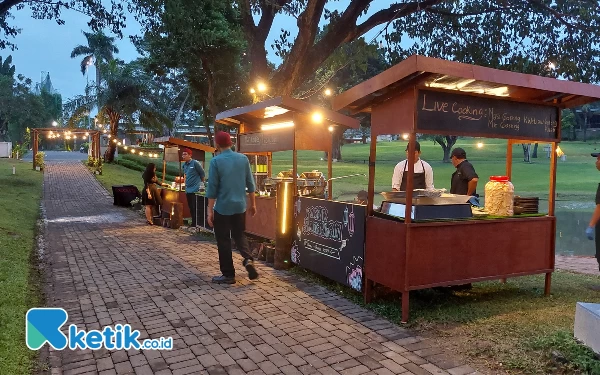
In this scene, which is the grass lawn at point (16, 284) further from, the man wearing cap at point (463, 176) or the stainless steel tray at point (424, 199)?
the man wearing cap at point (463, 176)

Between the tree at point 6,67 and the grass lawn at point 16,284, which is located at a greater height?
the tree at point 6,67

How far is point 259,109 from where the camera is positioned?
323 inches

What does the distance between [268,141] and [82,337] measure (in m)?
4.87

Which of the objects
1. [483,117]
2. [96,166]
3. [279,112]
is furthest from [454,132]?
[96,166]

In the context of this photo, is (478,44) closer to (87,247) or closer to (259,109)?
(259,109)

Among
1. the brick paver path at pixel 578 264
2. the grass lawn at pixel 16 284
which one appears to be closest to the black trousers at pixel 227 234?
the grass lawn at pixel 16 284

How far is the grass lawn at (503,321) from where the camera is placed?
405cm

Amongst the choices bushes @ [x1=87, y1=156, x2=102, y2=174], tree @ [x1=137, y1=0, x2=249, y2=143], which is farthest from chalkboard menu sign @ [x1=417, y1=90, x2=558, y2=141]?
bushes @ [x1=87, y1=156, x2=102, y2=174]

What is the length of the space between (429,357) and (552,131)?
3.60 meters

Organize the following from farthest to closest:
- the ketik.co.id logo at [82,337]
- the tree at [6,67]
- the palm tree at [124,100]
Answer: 1. the tree at [6,67]
2. the palm tree at [124,100]
3. the ketik.co.id logo at [82,337]

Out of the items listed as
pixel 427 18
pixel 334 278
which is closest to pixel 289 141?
pixel 334 278

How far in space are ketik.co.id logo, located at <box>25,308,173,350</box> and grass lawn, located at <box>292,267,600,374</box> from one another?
256 centimetres

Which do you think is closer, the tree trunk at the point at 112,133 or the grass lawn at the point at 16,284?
the grass lawn at the point at 16,284

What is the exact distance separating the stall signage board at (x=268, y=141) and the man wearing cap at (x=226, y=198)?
56.9 inches
